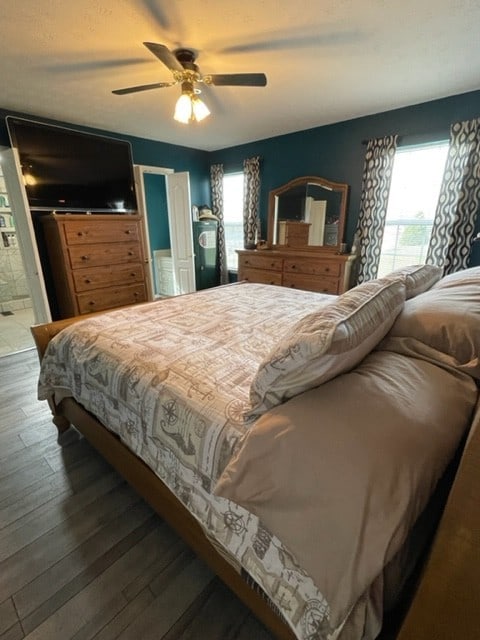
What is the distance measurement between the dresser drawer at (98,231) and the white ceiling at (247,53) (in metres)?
1.10

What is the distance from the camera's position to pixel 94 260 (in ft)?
10.7

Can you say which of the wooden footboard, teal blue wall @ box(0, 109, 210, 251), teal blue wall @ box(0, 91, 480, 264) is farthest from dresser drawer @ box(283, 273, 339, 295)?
the wooden footboard

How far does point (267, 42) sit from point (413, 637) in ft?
9.18

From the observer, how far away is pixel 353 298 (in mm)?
997

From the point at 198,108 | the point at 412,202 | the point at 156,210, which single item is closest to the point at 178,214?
the point at 156,210

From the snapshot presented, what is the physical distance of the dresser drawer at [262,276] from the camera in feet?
13.3

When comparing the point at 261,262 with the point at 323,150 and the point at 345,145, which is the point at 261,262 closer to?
the point at 323,150

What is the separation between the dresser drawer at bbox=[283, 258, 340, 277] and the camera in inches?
Result: 140

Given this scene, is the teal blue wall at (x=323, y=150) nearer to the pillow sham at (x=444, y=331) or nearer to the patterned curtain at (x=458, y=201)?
the patterned curtain at (x=458, y=201)

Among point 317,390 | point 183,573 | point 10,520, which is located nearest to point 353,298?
point 317,390

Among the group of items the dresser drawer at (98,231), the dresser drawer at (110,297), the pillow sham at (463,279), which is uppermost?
the dresser drawer at (98,231)

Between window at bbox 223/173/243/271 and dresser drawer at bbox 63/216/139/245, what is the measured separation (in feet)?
6.05

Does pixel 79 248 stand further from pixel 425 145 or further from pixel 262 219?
pixel 425 145

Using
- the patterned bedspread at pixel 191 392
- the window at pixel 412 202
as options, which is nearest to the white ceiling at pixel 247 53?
the window at pixel 412 202
